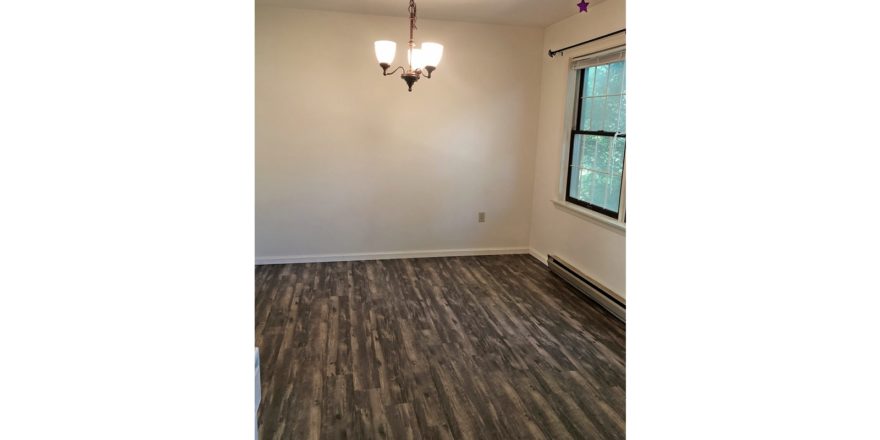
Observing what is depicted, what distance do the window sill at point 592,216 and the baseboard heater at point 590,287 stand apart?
47 centimetres

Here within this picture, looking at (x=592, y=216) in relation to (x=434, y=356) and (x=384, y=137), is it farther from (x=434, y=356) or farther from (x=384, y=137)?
(x=384, y=137)

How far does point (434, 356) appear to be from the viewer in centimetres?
304

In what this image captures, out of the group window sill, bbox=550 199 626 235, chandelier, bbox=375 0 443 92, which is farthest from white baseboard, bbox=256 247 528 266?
chandelier, bbox=375 0 443 92

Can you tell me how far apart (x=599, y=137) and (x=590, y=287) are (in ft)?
4.10

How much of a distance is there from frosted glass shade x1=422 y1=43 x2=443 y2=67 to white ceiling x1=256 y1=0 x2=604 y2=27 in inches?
47.3

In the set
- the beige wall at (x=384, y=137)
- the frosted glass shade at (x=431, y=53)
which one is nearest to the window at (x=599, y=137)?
the beige wall at (x=384, y=137)

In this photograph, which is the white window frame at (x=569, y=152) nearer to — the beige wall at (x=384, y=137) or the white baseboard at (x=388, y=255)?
the beige wall at (x=384, y=137)

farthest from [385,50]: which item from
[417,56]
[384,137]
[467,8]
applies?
[384,137]

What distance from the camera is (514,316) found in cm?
371

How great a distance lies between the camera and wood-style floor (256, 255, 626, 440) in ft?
7.80

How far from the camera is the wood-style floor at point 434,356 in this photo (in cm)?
238
